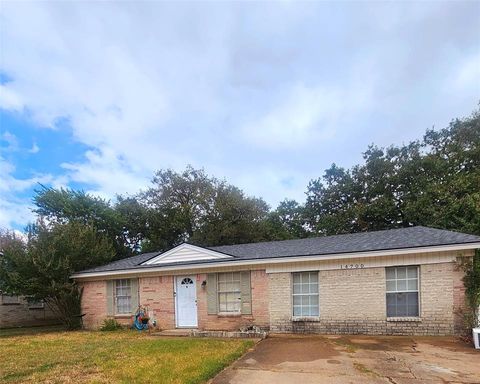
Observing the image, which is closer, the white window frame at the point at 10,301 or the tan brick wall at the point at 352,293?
the tan brick wall at the point at 352,293

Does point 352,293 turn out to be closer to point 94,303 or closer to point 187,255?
point 187,255

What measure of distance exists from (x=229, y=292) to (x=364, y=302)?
4.78m

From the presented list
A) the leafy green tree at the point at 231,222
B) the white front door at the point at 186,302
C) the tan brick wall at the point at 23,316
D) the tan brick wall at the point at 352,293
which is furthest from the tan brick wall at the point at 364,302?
the leafy green tree at the point at 231,222

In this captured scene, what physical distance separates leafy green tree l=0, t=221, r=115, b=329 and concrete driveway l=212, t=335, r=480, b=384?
1042 centimetres

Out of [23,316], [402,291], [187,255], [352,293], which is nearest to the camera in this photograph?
[402,291]

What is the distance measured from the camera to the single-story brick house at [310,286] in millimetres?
11312

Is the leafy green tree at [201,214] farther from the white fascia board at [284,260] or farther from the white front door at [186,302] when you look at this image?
the white front door at [186,302]

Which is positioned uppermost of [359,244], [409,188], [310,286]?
[409,188]

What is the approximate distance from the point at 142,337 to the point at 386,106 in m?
13.4

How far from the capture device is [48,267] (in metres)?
16.5

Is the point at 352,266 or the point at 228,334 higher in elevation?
the point at 352,266

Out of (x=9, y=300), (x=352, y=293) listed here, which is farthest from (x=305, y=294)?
(x=9, y=300)

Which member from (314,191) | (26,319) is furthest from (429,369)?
(314,191)

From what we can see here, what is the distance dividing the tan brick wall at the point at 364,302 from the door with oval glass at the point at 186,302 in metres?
3.24
